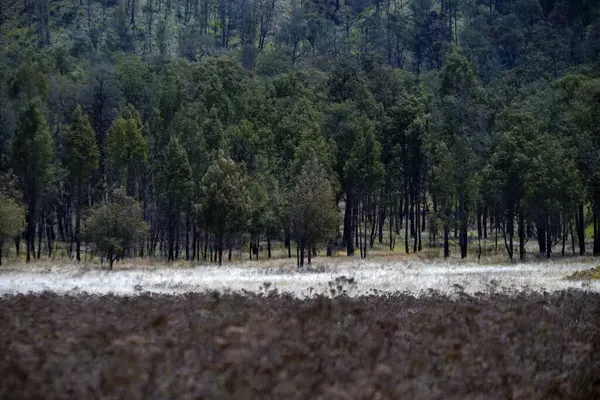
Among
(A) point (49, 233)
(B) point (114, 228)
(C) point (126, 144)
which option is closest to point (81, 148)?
(C) point (126, 144)

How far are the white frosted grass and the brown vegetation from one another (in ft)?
25.4

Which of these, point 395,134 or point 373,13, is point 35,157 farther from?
point 373,13

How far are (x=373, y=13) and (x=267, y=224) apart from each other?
124257mm

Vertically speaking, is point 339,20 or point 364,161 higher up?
point 339,20

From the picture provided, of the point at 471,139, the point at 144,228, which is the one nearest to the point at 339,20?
the point at 471,139

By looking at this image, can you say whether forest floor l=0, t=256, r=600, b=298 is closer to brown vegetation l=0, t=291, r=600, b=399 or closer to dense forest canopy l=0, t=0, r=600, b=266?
dense forest canopy l=0, t=0, r=600, b=266

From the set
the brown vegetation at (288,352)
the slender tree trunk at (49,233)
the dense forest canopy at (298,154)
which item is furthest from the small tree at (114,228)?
the brown vegetation at (288,352)

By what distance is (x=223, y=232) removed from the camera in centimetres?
6419

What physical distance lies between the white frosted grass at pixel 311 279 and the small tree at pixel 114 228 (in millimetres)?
4387

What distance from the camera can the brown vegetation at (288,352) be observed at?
825 centimetres

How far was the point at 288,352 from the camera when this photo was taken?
9.79 m

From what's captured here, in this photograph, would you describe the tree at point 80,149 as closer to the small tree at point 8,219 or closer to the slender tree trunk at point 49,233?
the slender tree trunk at point 49,233

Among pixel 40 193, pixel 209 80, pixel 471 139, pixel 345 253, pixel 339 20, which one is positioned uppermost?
pixel 339 20

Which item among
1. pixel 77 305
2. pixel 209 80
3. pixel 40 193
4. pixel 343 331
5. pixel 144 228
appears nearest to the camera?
pixel 343 331
